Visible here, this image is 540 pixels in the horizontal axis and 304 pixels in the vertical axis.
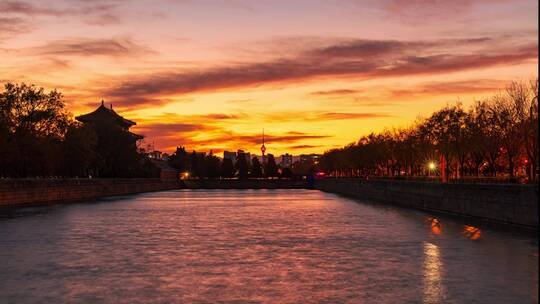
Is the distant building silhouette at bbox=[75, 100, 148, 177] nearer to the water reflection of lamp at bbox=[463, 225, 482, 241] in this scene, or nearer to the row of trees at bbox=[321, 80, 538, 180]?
the row of trees at bbox=[321, 80, 538, 180]

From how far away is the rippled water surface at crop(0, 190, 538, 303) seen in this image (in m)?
13.4

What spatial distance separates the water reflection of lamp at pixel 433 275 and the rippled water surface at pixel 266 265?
0.02 m

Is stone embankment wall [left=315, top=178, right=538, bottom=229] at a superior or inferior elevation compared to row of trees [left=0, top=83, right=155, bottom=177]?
inferior

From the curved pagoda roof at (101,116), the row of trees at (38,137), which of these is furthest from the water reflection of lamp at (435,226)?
the curved pagoda roof at (101,116)

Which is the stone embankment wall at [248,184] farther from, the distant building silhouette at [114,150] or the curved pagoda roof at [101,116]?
the distant building silhouette at [114,150]

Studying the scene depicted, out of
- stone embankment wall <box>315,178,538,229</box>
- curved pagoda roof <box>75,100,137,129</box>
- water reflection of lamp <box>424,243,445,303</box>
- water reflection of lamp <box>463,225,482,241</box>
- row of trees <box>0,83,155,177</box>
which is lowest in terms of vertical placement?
water reflection of lamp <box>424,243,445,303</box>

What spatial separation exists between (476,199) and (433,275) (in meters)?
22.1

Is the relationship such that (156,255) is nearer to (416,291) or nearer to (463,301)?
(416,291)

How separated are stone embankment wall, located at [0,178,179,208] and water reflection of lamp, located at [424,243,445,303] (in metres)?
41.5

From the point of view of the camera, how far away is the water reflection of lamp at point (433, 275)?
43.0 ft

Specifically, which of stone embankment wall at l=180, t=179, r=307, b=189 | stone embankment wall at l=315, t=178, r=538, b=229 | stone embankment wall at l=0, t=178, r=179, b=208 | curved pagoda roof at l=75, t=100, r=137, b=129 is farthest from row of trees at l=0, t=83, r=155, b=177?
stone embankment wall at l=180, t=179, r=307, b=189

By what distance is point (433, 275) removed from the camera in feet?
52.1

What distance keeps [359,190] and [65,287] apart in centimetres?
7745

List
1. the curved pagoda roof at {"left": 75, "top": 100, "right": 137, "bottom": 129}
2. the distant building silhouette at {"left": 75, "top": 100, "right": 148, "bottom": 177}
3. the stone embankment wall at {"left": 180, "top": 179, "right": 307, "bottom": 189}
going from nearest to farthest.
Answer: the distant building silhouette at {"left": 75, "top": 100, "right": 148, "bottom": 177} < the curved pagoda roof at {"left": 75, "top": 100, "right": 137, "bottom": 129} < the stone embankment wall at {"left": 180, "top": 179, "right": 307, "bottom": 189}
